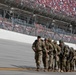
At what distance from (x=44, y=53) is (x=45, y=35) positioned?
2168 cm

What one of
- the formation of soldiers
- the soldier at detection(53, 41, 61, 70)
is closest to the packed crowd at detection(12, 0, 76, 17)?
the formation of soldiers

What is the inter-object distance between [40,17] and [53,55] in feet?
106

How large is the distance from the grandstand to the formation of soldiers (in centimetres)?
1346

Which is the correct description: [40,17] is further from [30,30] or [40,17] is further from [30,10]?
[30,30]

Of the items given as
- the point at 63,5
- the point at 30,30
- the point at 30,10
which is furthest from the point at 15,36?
the point at 63,5

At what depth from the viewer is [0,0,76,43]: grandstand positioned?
3457cm

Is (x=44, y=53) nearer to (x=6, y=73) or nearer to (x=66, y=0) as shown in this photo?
(x=6, y=73)

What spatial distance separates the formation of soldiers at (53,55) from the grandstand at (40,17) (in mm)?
13459

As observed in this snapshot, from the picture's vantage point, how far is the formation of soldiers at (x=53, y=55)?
15180mm

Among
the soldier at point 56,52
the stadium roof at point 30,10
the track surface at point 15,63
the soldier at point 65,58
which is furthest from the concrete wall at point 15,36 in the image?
the soldier at point 56,52

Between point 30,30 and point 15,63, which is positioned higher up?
point 30,30

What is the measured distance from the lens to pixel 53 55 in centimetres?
1644

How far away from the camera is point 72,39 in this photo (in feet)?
143

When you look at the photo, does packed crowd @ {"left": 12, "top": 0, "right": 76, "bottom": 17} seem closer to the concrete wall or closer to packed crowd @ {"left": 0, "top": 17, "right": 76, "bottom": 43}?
packed crowd @ {"left": 0, "top": 17, "right": 76, "bottom": 43}
